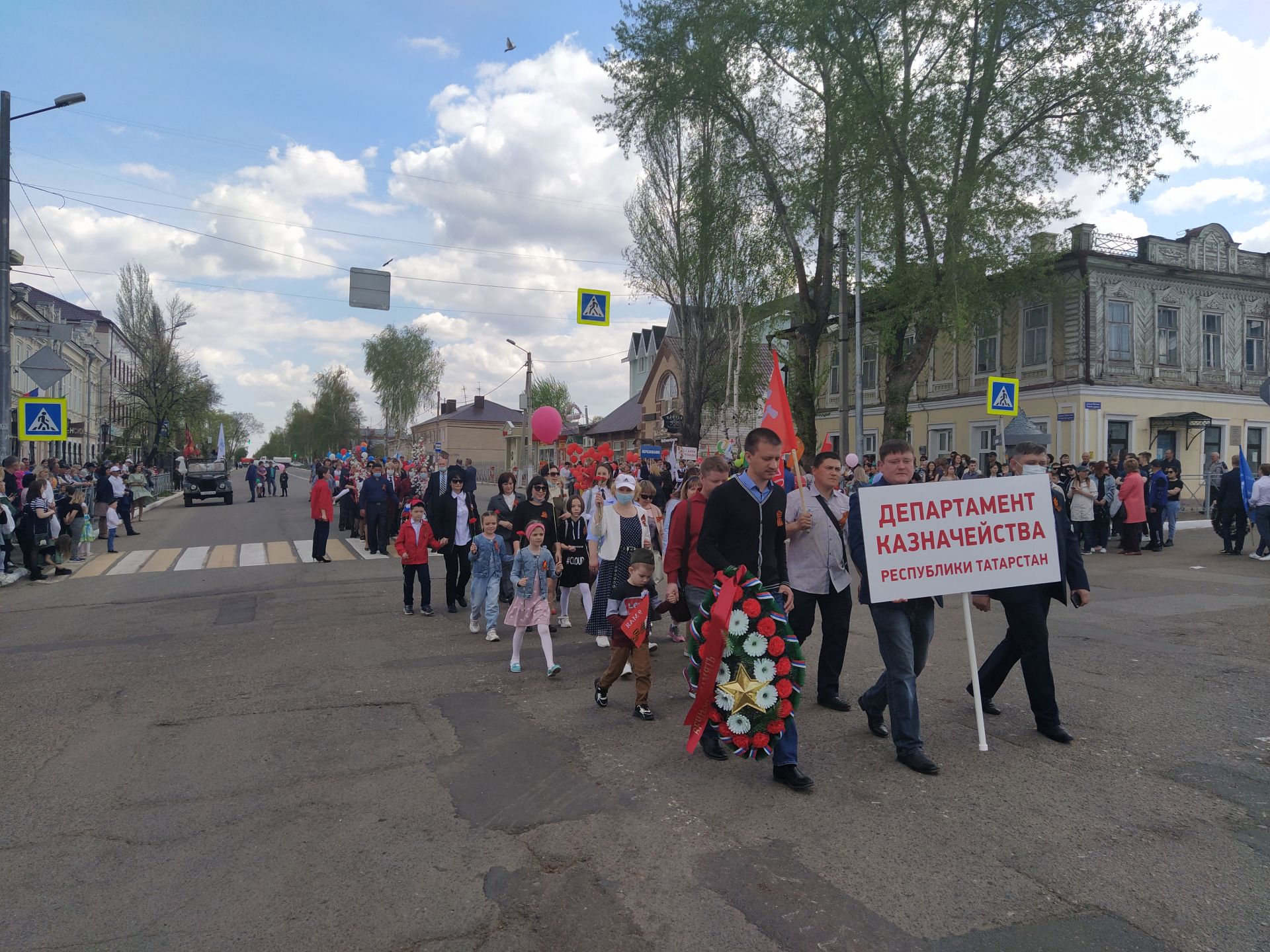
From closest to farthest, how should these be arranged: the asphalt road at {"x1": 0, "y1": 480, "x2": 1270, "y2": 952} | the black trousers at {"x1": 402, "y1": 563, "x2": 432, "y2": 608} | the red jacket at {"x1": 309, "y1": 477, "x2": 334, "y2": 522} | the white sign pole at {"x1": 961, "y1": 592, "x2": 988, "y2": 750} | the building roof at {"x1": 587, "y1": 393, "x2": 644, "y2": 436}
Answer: the asphalt road at {"x1": 0, "y1": 480, "x2": 1270, "y2": 952} < the white sign pole at {"x1": 961, "y1": 592, "x2": 988, "y2": 750} < the black trousers at {"x1": 402, "y1": 563, "x2": 432, "y2": 608} < the red jacket at {"x1": 309, "y1": 477, "x2": 334, "y2": 522} < the building roof at {"x1": 587, "y1": 393, "x2": 644, "y2": 436}

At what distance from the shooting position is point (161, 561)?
1722cm

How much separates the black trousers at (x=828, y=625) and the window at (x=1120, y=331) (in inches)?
1067

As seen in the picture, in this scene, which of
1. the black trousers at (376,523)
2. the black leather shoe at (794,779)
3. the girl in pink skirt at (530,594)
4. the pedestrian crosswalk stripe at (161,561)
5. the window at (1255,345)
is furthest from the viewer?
the window at (1255,345)

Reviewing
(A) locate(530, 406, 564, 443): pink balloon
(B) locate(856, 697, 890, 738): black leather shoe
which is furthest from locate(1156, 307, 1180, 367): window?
(B) locate(856, 697, 890, 738): black leather shoe

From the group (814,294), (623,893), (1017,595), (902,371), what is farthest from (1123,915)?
(814,294)

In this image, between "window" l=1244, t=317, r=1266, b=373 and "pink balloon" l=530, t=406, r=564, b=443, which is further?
"window" l=1244, t=317, r=1266, b=373

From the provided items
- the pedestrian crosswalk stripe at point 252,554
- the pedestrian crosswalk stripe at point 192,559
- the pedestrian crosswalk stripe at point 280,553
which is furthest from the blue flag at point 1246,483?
the pedestrian crosswalk stripe at point 192,559

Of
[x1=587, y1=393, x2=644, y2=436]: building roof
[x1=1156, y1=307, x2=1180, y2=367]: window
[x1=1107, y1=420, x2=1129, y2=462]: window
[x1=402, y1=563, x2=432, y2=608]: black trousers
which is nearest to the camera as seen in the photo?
[x1=402, y1=563, x2=432, y2=608]: black trousers

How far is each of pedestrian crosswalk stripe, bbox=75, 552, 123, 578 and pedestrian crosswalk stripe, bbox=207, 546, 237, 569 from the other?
1734mm

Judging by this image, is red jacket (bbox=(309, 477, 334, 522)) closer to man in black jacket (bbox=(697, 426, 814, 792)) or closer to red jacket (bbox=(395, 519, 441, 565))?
red jacket (bbox=(395, 519, 441, 565))

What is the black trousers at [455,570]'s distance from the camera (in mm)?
11289

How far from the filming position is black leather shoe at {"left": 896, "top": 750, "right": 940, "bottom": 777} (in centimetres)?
494

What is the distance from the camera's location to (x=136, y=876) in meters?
3.81

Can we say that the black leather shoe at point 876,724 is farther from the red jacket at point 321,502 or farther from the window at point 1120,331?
the window at point 1120,331
